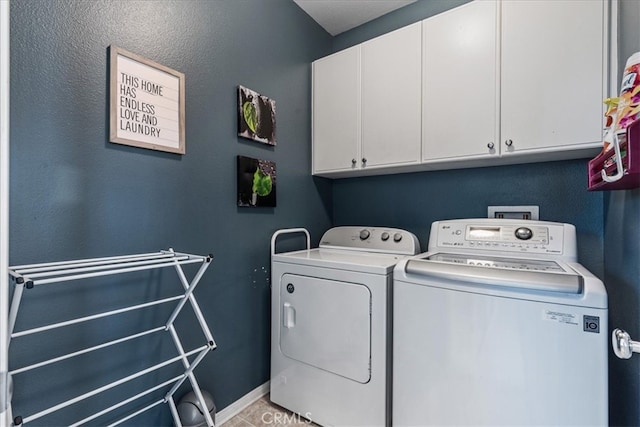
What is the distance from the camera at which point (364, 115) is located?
200 centimetres

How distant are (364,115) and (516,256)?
1.24 metres

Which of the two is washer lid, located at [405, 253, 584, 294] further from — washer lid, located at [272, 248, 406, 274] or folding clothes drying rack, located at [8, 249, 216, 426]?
folding clothes drying rack, located at [8, 249, 216, 426]

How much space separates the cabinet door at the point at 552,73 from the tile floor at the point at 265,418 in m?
1.89

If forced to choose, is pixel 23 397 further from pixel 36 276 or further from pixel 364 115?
pixel 364 115

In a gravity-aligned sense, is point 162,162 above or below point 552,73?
below

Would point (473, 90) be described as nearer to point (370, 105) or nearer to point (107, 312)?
point (370, 105)

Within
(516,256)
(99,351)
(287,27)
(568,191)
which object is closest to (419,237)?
(516,256)

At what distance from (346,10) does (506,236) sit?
75.0 inches

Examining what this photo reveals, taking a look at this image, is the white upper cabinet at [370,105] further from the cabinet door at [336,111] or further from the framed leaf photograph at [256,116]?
the framed leaf photograph at [256,116]

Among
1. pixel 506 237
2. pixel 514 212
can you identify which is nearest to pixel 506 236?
pixel 506 237

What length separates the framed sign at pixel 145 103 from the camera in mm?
1200

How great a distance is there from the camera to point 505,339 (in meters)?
1.10

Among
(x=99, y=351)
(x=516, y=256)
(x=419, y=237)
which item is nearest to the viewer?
(x=99, y=351)

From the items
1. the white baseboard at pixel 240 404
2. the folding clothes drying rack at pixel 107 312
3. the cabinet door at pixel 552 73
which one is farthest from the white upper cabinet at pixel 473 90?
the white baseboard at pixel 240 404
